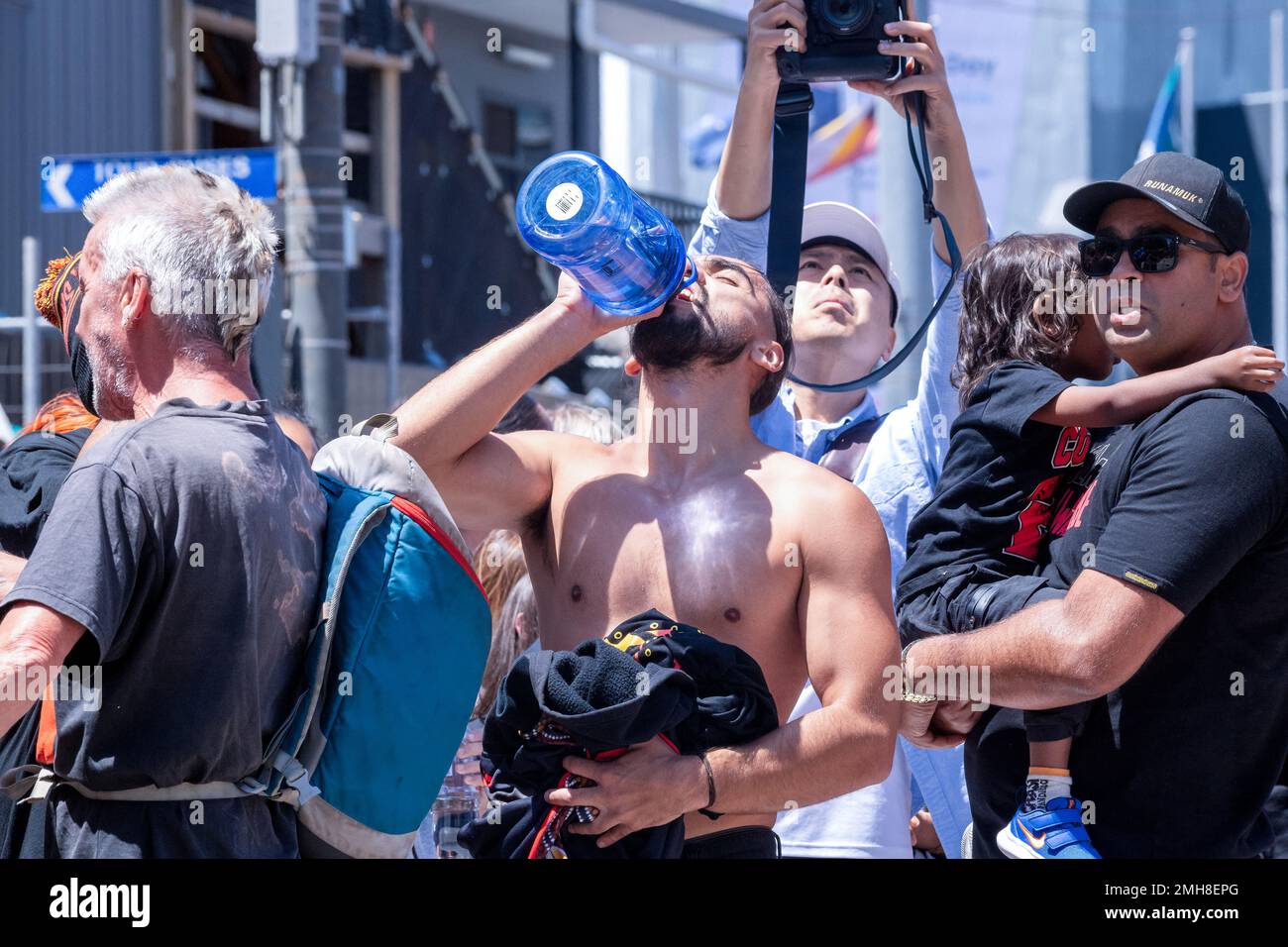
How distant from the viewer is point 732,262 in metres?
3.17

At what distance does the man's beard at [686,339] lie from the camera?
304cm

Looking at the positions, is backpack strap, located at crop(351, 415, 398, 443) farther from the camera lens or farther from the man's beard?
the camera lens

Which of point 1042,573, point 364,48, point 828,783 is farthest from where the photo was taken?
point 364,48

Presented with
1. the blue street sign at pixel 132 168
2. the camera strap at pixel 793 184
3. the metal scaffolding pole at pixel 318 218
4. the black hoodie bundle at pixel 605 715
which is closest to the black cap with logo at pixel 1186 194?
the camera strap at pixel 793 184

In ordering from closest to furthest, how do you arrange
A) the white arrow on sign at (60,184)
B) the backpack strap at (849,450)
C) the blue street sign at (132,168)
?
the backpack strap at (849,450) < the blue street sign at (132,168) < the white arrow on sign at (60,184)

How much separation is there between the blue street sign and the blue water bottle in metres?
3.86

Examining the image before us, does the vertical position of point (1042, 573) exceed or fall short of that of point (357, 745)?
it exceeds it

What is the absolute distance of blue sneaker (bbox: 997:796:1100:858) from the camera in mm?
2742

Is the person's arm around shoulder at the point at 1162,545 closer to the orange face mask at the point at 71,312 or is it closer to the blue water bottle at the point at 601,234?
the blue water bottle at the point at 601,234

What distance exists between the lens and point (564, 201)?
2.85 metres

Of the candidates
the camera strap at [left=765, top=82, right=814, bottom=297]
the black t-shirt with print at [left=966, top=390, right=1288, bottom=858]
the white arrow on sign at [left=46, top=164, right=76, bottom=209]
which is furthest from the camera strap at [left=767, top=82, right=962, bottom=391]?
the white arrow on sign at [left=46, top=164, right=76, bottom=209]

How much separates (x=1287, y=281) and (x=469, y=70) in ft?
31.8
